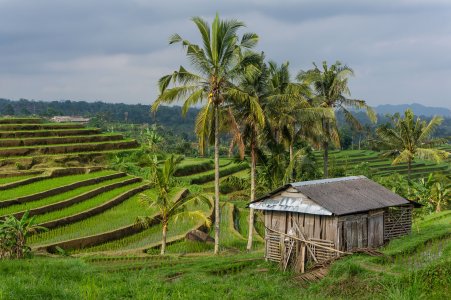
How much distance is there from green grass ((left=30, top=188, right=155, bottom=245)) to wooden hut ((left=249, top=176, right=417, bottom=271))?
9.18 m

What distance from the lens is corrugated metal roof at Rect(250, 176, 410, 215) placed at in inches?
597

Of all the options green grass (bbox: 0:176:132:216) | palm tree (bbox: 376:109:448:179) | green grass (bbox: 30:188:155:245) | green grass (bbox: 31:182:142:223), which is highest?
palm tree (bbox: 376:109:448:179)

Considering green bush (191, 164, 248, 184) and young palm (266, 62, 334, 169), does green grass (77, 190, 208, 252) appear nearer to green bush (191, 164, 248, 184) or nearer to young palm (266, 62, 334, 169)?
young palm (266, 62, 334, 169)

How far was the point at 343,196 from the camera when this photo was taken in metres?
16.2

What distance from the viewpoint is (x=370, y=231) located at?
53.1ft

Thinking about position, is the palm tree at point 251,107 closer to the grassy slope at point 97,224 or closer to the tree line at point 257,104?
the tree line at point 257,104

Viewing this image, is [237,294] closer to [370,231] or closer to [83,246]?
[370,231]

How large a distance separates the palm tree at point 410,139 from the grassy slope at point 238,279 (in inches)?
513

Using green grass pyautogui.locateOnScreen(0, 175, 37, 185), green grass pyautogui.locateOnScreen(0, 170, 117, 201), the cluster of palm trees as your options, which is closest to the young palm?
the cluster of palm trees

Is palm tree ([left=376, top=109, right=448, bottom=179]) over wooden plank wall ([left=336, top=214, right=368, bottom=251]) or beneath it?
over

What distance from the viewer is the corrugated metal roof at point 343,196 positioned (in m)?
15.2

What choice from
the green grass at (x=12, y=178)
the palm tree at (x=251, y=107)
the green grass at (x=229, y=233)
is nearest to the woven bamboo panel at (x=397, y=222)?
the palm tree at (x=251, y=107)

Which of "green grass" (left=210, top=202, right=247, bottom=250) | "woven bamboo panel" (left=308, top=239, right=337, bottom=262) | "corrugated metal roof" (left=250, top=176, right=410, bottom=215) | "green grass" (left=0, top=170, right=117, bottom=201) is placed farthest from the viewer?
"green grass" (left=0, top=170, right=117, bottom=201)

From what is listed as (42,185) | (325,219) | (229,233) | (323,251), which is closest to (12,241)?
(323,251)
